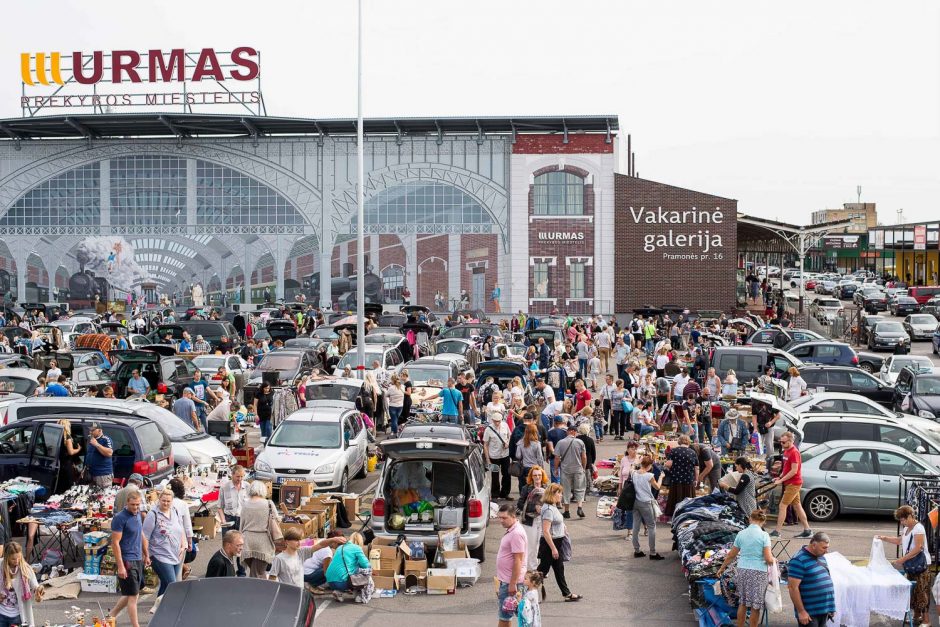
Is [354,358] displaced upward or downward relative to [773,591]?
upward

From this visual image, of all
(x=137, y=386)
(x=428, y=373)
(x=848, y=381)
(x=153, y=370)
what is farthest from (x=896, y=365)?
(x=137, y=386)

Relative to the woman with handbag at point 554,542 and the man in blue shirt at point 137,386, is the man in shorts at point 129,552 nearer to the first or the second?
the woman with handbag at point 554,542

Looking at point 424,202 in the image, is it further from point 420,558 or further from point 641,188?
point 420,558

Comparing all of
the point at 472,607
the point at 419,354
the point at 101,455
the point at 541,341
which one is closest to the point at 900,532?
the point at 472,607

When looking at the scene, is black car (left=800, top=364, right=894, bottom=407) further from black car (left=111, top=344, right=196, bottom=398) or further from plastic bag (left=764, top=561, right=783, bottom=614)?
plastic bag (left=764, top=561, right=783, bottom=614)

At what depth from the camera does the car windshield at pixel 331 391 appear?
2338 cm

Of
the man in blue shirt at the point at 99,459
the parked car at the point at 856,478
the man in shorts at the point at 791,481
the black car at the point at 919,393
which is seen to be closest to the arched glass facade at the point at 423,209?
the black car at the point at 919,393

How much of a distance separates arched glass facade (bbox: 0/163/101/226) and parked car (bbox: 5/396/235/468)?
3737cm

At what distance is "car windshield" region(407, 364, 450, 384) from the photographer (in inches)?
1032

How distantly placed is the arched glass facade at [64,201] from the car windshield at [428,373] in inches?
1268

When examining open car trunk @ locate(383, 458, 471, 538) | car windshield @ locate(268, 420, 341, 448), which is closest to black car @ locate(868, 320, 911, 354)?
car windshield @ locate(268, 420, 341, 448)

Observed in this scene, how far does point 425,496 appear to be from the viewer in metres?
14.2

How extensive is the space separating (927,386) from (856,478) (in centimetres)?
1145

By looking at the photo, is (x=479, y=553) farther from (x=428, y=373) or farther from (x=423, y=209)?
(x=423, y=209)
